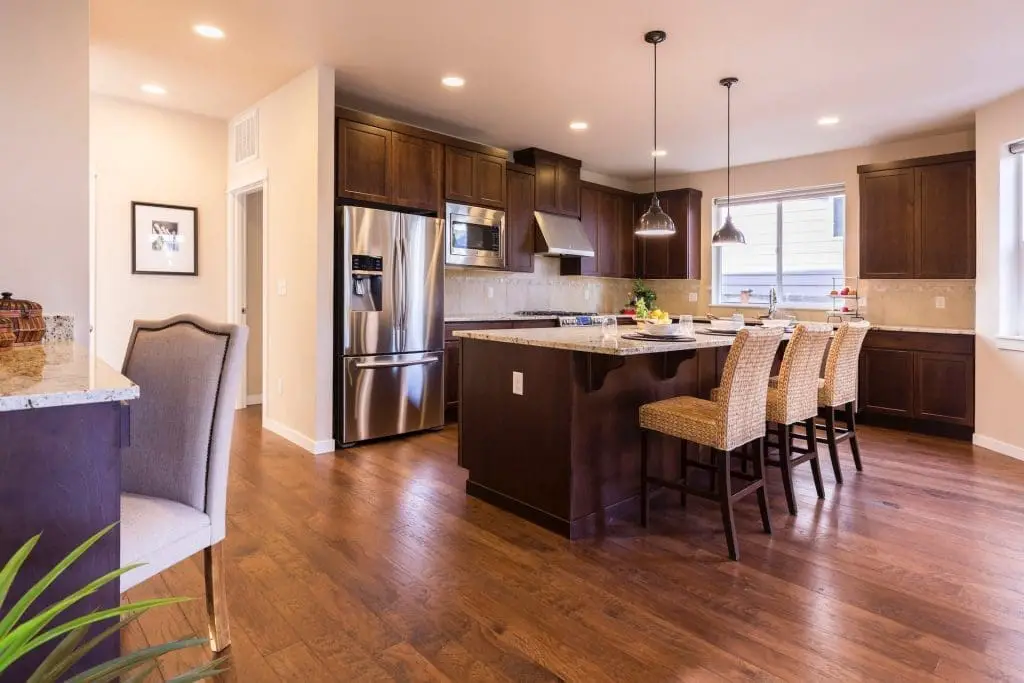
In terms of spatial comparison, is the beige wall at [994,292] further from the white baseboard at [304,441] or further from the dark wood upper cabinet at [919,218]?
the white baseboard at [304,441]

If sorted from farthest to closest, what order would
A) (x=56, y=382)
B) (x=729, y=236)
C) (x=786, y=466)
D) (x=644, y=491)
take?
(x=729, y=236) → (x=786, y=466) → (x=644, y=491) → (x=56, y=382)

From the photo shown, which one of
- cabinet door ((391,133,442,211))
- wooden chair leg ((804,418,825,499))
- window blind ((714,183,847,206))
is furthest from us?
window blind ((714,183,847,206))

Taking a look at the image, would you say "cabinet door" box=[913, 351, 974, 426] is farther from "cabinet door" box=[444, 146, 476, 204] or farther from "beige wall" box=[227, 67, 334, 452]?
"beige wall" box=[227, 67, 334, 452]

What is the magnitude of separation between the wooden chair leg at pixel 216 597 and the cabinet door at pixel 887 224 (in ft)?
18.5

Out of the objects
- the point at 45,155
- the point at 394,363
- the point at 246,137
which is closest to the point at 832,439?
the point at 394,363

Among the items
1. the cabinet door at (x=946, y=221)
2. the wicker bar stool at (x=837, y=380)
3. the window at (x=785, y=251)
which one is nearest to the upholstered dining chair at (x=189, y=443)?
the wicker bar stool at (x=837, y=380)

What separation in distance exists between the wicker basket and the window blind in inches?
252

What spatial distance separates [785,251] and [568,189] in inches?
96.0

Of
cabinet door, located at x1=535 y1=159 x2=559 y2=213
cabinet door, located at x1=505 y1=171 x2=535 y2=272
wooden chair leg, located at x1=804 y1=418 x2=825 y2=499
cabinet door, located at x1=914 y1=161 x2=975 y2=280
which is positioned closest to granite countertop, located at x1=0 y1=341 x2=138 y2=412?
wooden chair leg, located at x1=804 y1=418 x2=825 y2=499

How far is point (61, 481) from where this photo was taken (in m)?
1.18

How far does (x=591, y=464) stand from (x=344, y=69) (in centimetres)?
Result: 310

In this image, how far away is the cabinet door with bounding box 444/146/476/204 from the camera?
4.90 metres

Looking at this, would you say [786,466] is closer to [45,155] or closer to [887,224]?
[887,224]

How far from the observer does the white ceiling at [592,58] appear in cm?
316
